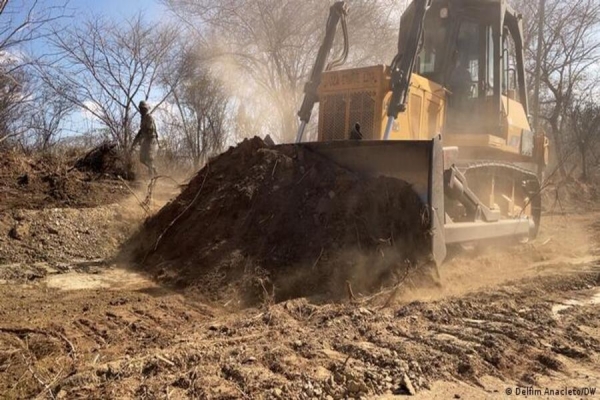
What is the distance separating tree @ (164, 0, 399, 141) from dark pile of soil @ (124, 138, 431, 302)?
12338mm

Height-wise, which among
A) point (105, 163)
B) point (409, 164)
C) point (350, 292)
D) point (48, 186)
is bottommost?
point (350, 292)

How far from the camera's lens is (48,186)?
9102 millimetres

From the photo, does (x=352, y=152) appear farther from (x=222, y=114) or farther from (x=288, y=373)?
(x=222, y=114)

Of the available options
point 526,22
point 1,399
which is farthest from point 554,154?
point 1,399

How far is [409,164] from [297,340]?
287cm

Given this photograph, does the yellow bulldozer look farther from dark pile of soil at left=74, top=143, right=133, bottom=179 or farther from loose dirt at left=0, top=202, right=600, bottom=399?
dark pile of soil at left=74, top=143, right=133, bottom=179

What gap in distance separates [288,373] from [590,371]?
6.99ft

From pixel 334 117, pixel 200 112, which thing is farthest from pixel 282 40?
pixel 334 117

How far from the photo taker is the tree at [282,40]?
18359 millimetres

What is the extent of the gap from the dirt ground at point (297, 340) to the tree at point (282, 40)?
13.7 meters

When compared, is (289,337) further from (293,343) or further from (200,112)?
(200,112)

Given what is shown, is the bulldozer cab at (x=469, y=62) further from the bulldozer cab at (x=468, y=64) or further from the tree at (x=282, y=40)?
the tree at (x=282, y=40)

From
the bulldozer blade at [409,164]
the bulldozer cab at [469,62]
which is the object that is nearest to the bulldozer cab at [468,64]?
the bulldozer cab at [469,62]

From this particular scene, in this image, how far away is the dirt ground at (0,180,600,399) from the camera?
3.07 meters
